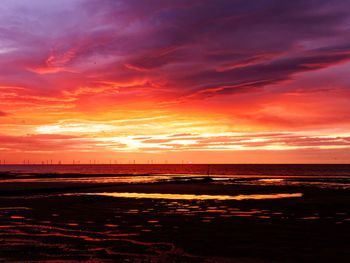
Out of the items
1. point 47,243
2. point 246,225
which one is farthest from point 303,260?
point 47,243

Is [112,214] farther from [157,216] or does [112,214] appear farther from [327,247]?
[327,247]

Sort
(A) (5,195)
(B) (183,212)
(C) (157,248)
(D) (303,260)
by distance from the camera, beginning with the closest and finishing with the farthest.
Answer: (D) (303,260)
(C) (157,248)
(B) (183,212)
(A) (5,195)

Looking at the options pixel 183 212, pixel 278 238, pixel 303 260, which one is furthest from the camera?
pixel 183 212

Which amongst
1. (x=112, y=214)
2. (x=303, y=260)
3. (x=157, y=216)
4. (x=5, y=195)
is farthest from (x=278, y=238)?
(x=5, y=195)

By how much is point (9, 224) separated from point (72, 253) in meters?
9.91

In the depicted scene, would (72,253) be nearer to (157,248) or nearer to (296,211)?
(157,248)

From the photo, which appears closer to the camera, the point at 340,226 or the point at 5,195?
the point at 340,226

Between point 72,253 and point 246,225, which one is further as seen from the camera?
point 246,225

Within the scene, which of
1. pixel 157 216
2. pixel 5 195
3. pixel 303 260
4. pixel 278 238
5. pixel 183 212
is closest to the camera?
pixel 303 260

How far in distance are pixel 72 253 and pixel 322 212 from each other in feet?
75.3

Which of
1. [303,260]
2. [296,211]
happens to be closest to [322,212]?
[296,211]

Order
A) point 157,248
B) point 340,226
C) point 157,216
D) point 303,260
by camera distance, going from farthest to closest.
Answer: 1. point 157,216
2. point 340,226
3. point 157,248
4. point 303,260

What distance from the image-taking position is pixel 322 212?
30078 mm

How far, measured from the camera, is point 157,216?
1084 inches
